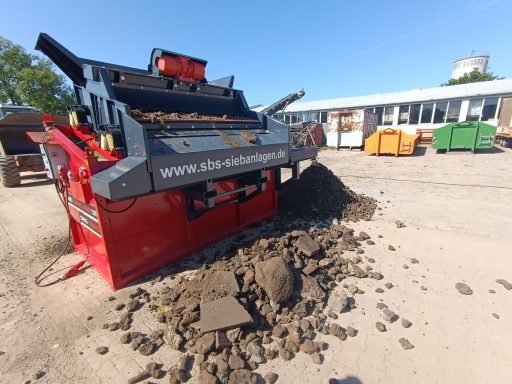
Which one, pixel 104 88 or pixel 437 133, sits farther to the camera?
pixel 437 133

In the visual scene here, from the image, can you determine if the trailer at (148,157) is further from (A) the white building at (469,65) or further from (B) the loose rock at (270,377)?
(A) the white building at (469,65)

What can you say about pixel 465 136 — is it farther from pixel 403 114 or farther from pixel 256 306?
pixel 256 306

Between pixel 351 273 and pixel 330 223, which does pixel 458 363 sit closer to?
pixel 351 273

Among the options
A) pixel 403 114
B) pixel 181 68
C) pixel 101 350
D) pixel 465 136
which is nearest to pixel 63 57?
pixel 181 68

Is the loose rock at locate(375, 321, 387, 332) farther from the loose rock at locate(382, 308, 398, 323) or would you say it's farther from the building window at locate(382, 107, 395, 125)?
the building window at locate(382, 107, 395, 125)

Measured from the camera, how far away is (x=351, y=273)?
274 centimetres

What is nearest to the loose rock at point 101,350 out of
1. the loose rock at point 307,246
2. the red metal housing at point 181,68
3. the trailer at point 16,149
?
the loose rock at point 307,246

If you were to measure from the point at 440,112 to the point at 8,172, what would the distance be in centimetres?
2196

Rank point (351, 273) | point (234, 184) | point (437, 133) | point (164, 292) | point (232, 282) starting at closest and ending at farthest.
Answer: point (232, 282) → point (164, 292) → point (351, 273) → point (234, 184) → point (437, 133)

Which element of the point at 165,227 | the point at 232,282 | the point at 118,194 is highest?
the point at 118,194

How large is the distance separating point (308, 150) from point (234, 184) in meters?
1.26

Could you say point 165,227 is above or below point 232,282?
above

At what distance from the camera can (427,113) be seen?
17125mm

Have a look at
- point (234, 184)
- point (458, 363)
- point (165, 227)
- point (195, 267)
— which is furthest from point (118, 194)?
point (458, 363)
